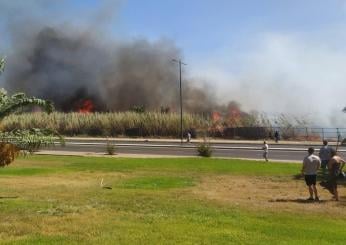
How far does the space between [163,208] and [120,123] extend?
51.1 metres

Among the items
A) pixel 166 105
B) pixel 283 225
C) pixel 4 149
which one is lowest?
pixel 283 225

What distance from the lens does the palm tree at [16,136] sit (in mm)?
15344

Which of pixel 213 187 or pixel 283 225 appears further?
pixel 213 187

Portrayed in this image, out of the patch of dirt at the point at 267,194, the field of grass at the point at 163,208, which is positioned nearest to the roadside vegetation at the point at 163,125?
the field of grass at the point at 163,208

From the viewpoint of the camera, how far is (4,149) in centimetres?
1525

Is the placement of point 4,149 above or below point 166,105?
below

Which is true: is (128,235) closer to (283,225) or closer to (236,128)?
(283,225)

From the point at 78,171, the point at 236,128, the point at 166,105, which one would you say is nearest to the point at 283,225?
the point at 78,171

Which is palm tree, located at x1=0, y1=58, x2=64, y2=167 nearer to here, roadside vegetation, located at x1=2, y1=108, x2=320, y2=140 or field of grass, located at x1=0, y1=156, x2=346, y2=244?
field of grass, located at x1=0, y1=156, x2=346, y2=244

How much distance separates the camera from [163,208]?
13.9m

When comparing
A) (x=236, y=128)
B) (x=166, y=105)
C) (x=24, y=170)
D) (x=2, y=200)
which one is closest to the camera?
(x=2, y=200)

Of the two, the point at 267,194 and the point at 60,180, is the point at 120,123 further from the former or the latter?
the point at 267,194

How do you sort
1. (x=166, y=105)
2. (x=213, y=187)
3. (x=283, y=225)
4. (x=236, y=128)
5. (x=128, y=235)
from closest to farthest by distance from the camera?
1. (x=128, y=235)
2. (x=283, y=225)
3. (x=213, y=187)
4. (x=236, y=128)
5. (x=166, y=105)

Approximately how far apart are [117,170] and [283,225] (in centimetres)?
1489
